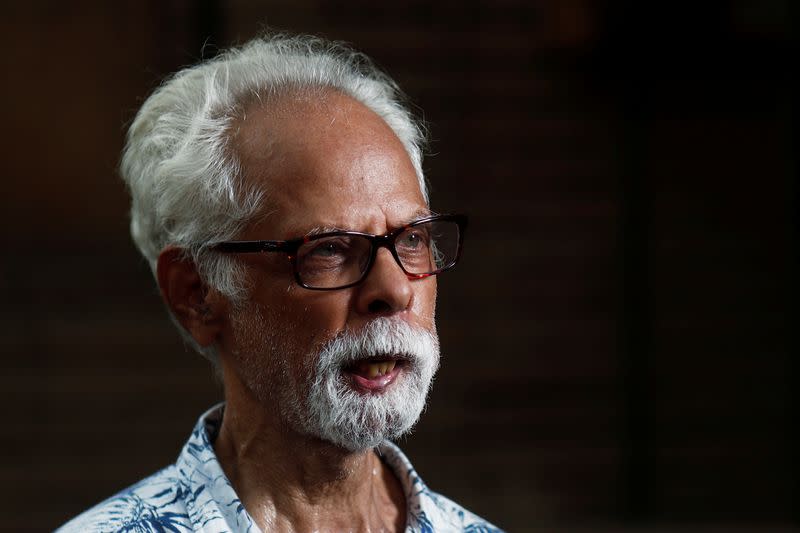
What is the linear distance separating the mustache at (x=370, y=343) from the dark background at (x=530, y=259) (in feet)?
10.7

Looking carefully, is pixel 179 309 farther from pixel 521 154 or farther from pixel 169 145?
pixel 521 154

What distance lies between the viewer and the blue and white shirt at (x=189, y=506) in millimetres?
1834

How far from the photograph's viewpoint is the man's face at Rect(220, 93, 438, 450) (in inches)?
73.5

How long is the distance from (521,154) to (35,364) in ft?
7.95

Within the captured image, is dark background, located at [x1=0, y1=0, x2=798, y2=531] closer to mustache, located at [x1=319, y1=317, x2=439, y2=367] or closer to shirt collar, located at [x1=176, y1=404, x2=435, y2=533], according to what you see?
shirt collar, located at [x1=176, y1=404, x2=435, y2=533]

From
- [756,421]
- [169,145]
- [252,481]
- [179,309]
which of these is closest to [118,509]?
[252,481]

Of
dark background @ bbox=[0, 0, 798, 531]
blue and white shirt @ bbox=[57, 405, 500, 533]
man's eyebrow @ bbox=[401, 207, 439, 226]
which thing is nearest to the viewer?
blue and white shirt @ bbox=[57, 405, 500, 533]

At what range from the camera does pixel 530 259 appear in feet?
17.5

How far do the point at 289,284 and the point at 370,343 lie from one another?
0.17 metres

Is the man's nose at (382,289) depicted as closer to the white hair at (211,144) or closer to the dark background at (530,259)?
the white hair at (211,144)

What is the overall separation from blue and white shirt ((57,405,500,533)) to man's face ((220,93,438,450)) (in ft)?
0.49

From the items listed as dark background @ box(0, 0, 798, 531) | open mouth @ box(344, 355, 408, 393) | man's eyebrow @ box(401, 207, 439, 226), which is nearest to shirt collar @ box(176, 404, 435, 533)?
open mouth @ box(344, 355, 408, 393)

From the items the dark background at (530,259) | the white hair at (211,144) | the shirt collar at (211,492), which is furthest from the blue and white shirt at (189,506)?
the dark background at (530,259)

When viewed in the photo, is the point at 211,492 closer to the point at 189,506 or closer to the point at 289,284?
the point at 189,506
